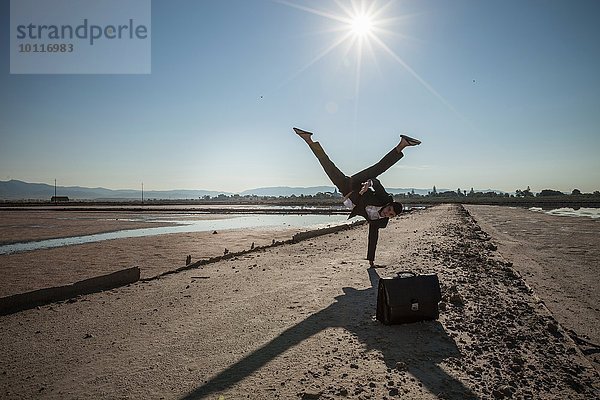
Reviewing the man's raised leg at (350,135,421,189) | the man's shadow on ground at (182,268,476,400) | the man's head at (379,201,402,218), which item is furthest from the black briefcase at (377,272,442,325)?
the man's raised leg at (350,135,421,189)

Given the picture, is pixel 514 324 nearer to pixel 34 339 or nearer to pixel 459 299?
pixel 459 299

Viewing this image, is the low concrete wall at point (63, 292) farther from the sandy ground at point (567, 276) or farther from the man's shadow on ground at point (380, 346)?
the sandy ground at point (567, 276)

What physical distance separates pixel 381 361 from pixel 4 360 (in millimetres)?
5415

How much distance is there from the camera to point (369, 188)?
976cm

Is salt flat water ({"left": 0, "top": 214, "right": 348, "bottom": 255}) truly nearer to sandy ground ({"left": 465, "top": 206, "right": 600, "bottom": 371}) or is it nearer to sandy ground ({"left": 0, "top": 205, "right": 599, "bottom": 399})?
sandy ground ({"left": 0, "top": 205, "right": 599, "bottom": 399})

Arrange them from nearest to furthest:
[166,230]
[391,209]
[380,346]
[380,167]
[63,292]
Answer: [380,346] → [63,292] → [391,209] → [380,167] → [166,230]

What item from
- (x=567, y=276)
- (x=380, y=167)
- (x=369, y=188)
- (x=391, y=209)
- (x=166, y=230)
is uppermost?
(x=380, y=167)

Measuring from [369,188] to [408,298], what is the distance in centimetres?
452

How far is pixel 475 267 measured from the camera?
10602mm

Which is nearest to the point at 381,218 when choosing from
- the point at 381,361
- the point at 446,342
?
the point at 446,342

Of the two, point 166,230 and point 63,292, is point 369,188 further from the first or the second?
point 166,230

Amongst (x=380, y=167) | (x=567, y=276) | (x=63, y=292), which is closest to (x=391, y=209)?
(x=380, y=167)

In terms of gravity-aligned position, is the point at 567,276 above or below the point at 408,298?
below

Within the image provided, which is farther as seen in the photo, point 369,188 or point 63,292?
point 369,188
